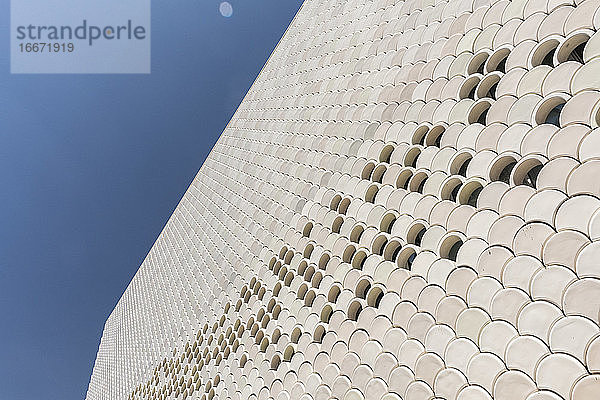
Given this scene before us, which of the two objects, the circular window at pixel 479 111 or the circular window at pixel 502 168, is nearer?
the circular window at pixel 502 168

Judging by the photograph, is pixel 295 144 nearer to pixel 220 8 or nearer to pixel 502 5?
pixel 502 5

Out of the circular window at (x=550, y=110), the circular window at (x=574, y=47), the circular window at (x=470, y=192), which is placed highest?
the circular window at (x=574, y=47)

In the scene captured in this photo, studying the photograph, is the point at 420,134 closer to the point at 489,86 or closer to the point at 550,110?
the point at 489,86

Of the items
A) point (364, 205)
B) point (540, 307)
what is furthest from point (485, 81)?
point (540, 307)

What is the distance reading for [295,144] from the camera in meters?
2.99

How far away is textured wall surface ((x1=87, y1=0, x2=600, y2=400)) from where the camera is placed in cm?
105

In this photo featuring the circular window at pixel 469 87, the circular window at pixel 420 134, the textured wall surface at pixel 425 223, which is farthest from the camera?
the circular window at pixel 420 134

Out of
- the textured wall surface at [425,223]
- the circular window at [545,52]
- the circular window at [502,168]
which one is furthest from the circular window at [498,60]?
the circular window at [502,168]

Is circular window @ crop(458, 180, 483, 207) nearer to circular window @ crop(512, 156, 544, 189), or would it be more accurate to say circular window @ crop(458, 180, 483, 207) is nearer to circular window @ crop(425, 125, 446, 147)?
circular window @ crop(512, 156, 544, 189)

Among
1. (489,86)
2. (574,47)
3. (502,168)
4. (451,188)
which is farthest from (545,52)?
(451,188)

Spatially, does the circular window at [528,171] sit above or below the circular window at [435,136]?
below

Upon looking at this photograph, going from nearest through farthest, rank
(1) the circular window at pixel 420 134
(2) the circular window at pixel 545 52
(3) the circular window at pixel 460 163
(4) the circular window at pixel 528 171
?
1. (4) the circular window at pixel 528 171
2. (2) the circular window at pixel 545 52
3. (3) the circular window at pixel 460 163
4. (1) the circular window at pixel 420 134

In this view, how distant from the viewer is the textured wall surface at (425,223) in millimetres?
1051

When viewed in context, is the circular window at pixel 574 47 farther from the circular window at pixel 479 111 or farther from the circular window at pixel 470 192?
the circular window at pixel 470 192
